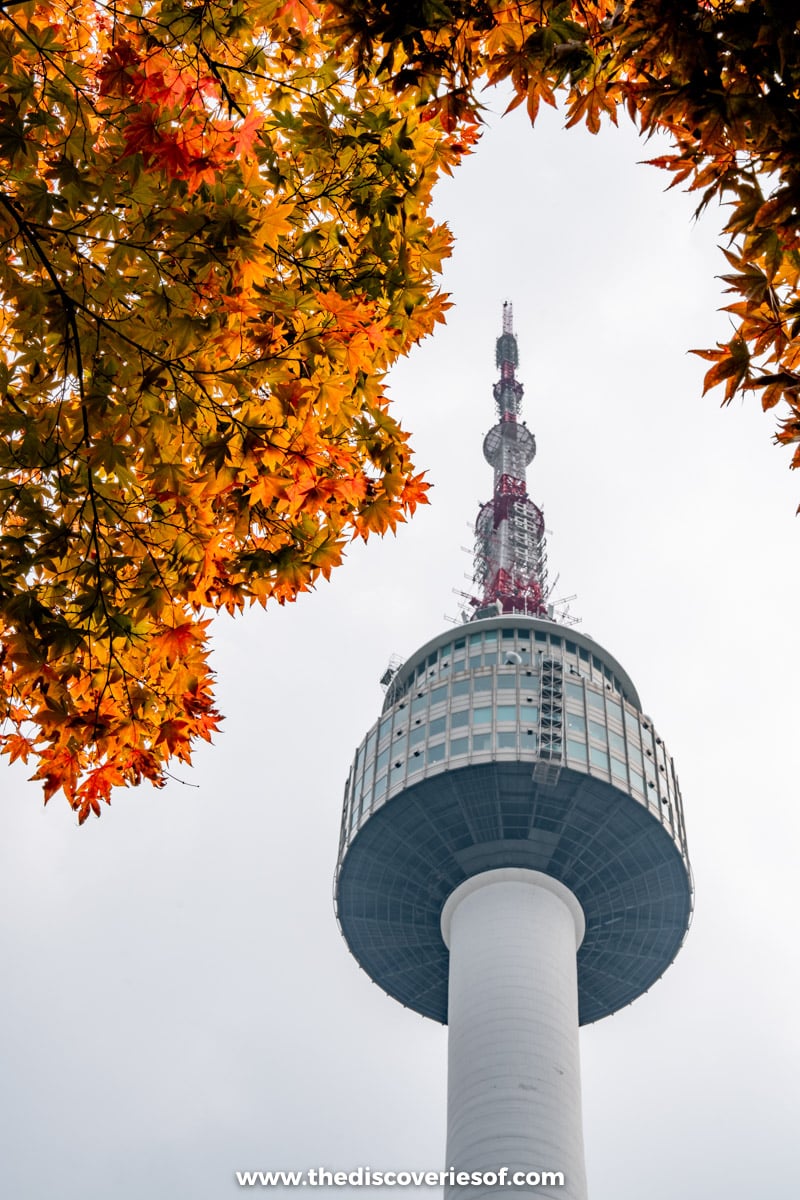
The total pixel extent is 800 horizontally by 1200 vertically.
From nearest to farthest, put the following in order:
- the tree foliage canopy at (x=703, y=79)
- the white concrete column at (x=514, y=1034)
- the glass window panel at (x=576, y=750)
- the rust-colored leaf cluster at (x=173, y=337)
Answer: the tree foliage canopy at (x=703, y=79) → the rust-colored leaf cluster at (x=173, y=337) → the white concrete column at (x=514, y=1034) → the glass window panel at (x=576, y=750)

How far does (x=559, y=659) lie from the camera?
57.6 metres

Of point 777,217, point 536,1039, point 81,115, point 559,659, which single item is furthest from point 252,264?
point 559,659

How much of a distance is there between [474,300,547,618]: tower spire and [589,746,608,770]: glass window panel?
1387 centimetres

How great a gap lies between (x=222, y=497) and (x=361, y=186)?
7.92ft

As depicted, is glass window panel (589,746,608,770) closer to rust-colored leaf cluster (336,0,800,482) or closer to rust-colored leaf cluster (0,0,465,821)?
rust-colored leaf cluster (0,0,465,821)

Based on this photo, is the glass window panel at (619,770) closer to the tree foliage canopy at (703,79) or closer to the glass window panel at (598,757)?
the glass window panel at (598,757)

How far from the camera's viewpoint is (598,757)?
52.4 m

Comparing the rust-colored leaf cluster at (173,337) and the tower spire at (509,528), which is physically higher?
the tower spire at (509,528)

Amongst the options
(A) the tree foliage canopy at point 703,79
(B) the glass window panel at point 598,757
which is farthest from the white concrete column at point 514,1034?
(A) the tree foliage canopy at point 703,79

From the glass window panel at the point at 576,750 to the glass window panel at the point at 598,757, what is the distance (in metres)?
0.30

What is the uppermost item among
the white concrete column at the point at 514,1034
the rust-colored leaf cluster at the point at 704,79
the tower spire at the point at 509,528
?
the tower spire at the point at 509,528

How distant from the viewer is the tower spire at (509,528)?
221 ft

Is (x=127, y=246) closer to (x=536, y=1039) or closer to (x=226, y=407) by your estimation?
(x=226, y=407)

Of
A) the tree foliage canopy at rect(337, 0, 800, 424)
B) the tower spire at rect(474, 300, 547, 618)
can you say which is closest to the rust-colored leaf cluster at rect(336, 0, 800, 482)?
the tree foliage canopy at rect(337, 0, 800, 424)
